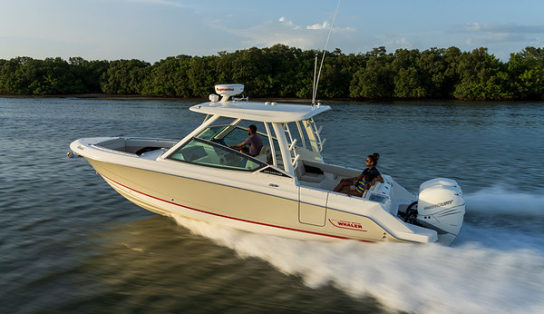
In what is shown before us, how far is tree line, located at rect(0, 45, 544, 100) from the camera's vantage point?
6806cm

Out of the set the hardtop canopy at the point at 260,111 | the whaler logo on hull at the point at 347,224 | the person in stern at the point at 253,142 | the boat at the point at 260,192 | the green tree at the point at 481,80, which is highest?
the green tree at the point at 481,80

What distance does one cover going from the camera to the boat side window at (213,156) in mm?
5621

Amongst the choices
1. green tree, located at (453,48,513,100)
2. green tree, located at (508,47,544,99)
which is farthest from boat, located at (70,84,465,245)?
green tree, located at (508,47,544,99)

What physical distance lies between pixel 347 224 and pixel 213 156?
2087 mm

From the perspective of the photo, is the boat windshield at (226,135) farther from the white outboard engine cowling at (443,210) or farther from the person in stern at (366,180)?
the white outboard engine cowling at (443,210)

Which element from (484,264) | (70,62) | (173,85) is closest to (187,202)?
(484,264)

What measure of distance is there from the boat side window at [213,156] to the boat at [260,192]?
1 centimetres

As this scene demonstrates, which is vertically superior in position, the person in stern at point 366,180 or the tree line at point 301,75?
the tree line at point 301,75

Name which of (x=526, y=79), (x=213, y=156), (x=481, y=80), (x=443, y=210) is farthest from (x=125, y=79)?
(x=443, y=210)

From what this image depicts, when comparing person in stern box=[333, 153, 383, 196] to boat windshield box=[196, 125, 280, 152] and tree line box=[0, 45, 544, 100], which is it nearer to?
boat windshield box=[196, 125, 280, 152]

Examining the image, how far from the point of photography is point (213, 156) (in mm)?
5723

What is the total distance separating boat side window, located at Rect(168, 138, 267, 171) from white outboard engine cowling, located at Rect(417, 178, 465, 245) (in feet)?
7.54

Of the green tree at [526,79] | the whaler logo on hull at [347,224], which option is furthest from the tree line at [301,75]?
the whaler logo on hull at [347,224]

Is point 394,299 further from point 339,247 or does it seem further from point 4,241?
point 4,241
